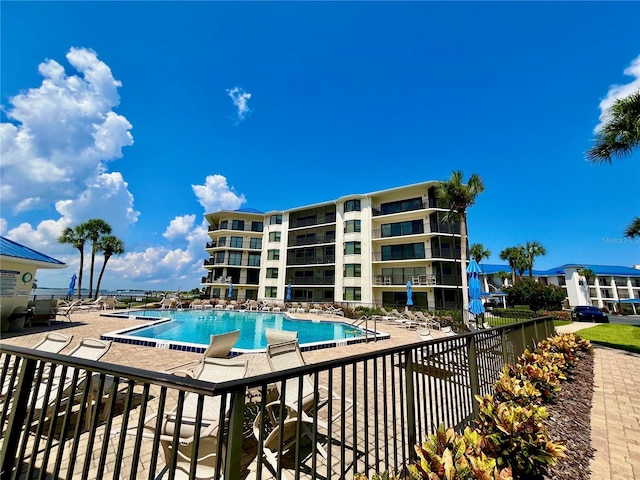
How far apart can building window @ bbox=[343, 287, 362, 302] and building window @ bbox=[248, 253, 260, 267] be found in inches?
577

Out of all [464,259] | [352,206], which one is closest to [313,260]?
[352,206]

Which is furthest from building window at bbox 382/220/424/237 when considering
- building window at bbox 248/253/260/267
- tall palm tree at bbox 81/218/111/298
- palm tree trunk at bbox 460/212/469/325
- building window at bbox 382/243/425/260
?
tall palm tree at bbox 81/218/111/298

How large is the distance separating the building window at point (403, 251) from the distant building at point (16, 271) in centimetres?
2847

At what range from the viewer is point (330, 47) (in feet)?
50.3

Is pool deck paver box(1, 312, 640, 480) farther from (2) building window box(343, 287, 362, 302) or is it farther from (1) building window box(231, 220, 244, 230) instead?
(1) building window box(231, 220, 244, 230)

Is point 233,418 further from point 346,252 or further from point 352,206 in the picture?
point 352,206

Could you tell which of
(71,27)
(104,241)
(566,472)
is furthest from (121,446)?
(104,241)

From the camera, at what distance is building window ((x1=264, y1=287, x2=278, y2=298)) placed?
37.3 meters

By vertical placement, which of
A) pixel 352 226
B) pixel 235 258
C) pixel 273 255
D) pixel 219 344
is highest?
pixel 352 226

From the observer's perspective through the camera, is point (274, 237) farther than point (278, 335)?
Yes

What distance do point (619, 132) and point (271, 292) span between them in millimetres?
34733

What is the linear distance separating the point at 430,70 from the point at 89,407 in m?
19.5

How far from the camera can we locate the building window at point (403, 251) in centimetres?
2997

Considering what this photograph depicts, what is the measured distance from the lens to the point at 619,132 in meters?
Result: 10.3
